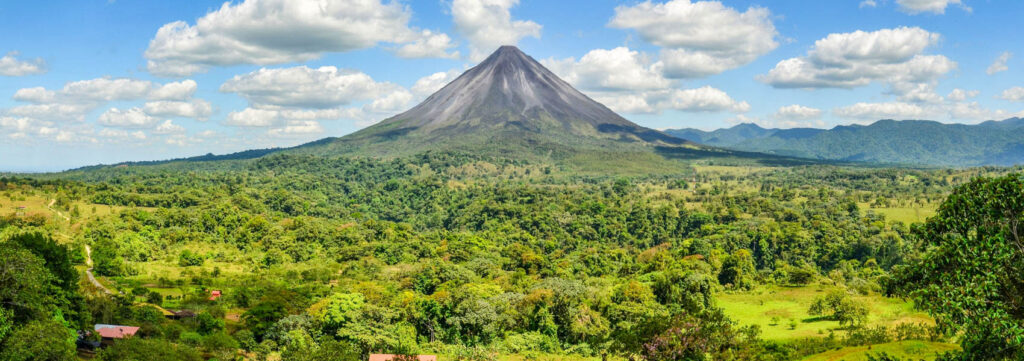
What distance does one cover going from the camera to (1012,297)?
13391 mm

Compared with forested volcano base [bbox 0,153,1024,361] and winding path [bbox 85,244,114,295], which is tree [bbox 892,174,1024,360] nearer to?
forested volcano base [bbox 0,153,1024,361]

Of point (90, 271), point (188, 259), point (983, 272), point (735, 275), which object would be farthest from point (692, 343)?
point (188, 259)

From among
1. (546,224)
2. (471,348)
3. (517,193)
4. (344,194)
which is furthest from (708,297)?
(344,194)

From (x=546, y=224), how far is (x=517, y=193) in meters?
28.5

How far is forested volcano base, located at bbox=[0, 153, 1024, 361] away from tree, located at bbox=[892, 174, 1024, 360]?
0.21 ft

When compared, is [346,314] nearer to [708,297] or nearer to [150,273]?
[708,297]

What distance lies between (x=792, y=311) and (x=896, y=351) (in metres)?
15.5

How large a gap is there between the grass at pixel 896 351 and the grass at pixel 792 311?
19.0 ft

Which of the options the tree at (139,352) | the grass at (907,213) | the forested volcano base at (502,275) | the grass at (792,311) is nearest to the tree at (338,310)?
the forested volcano base at (502,275)

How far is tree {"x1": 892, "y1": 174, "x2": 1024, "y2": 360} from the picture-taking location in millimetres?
12984

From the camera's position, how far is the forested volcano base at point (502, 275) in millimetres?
Result: 23234

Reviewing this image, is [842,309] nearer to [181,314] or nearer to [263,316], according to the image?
[263,316]

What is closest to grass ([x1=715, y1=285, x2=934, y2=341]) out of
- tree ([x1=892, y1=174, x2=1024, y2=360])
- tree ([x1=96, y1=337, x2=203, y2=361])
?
tree ([x1=892, y1=174, x2=1024, y2=360])

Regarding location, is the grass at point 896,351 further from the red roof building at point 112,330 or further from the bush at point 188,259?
the bush at point 188,259
